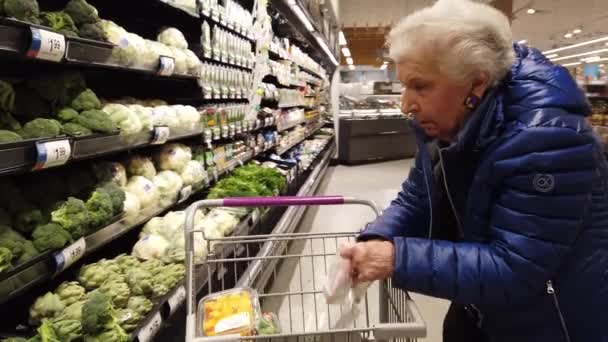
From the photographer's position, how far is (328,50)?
877 centimetres

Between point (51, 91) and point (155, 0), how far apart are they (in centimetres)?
109

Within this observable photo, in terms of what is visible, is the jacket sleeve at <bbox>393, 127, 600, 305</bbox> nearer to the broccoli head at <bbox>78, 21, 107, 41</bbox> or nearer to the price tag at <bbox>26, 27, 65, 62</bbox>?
the price tag at <bbox>26, 27, 65, 62</bbox>

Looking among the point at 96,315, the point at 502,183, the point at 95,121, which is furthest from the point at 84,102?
the point at 502,183

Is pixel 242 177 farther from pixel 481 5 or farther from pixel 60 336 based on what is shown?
pixel 481 5

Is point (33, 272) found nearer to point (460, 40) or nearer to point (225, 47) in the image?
point (460, 40)

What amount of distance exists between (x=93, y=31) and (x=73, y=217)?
2.41ft

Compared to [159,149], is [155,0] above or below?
above

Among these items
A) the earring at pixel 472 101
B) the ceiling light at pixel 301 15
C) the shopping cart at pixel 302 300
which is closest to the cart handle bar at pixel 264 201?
the shopping cart at pixel 302 300

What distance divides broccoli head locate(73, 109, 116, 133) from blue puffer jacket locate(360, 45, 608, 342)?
1182 millimetres

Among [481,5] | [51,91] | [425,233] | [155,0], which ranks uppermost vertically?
[155,0]

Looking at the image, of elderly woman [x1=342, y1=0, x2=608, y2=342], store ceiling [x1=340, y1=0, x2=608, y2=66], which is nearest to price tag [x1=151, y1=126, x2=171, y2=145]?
elderly woman [x1=342, y1=0, x2=608, y2=342]

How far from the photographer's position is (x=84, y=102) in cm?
189

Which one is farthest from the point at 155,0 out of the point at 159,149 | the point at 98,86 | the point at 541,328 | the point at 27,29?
the point at 541,328

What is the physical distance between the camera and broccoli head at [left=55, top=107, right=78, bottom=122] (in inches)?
69.3
